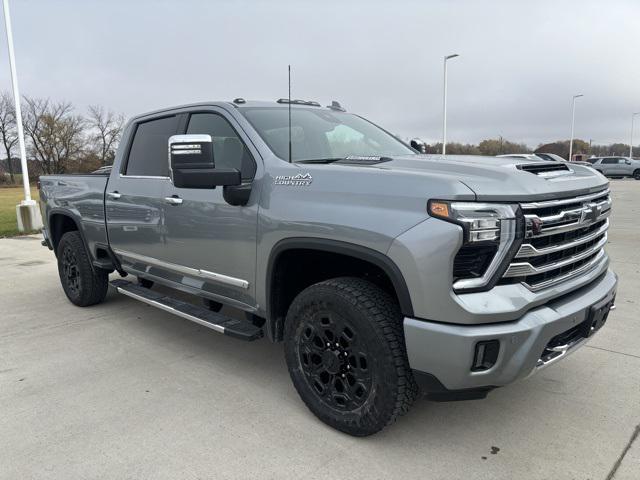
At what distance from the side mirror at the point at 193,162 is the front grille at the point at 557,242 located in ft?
5.56

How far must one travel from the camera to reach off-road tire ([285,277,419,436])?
2516 mm

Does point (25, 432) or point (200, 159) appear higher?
point (200, 159)

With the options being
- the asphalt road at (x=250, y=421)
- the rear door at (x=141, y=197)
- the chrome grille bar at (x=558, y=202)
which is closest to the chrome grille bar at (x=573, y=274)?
the chrome grille bar at (x=558, y=202)

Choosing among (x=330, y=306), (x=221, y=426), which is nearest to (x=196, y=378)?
(x=221, y=426)

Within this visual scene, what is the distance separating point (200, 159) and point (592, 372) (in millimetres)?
3030

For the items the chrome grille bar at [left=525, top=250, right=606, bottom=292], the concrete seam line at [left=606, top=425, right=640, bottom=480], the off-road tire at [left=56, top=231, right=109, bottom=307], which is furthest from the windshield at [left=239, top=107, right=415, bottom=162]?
the off-road tire at [left=56, top=231, right=109, bottom=307]

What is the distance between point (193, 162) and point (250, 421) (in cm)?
156

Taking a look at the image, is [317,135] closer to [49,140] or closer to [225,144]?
[225,144]

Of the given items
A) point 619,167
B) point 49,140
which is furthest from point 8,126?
point 619,167

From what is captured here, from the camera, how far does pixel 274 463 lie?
8.59 ft

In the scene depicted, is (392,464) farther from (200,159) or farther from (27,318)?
(27,318)

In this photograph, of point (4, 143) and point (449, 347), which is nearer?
point (449, 347)

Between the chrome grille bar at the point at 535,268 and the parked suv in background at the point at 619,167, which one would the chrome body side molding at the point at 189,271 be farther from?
the parked suv in background at the point at 619,167

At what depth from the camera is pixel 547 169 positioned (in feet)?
9.19
